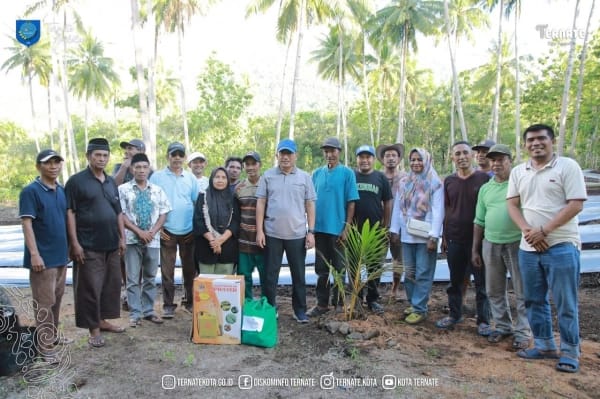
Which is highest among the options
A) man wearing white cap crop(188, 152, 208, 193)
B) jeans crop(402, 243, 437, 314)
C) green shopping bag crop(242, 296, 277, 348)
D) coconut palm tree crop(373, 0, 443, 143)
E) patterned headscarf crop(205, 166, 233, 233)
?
coconut palm tree crop(373, 0, 443, 143)

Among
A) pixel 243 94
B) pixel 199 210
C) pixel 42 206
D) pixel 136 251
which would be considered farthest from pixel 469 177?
pixel 243 94

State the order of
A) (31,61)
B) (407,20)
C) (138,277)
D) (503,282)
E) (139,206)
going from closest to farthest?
1. (503,282)
2. (139,206)
3. (138,277)
4. (407,20)
5. (31,61)

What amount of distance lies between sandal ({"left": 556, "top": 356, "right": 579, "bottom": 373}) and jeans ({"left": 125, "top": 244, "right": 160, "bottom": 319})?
3.57m

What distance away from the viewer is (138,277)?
409 cm

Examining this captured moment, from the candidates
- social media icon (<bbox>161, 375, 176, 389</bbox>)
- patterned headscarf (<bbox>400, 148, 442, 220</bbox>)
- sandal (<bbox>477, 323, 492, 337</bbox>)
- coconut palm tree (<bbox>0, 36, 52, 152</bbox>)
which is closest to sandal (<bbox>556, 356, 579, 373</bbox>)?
sandal (<bbox>477, 323, 492, 337</bbox>)

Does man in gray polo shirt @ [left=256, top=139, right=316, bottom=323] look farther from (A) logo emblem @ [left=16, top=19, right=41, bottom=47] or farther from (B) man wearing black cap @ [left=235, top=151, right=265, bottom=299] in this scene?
(A) logo emblem @ [left=16, top=19, right=41, bottom=47]

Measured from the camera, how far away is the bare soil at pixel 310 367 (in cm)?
275

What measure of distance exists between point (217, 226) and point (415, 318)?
2.15 metres

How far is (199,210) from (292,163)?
102cm

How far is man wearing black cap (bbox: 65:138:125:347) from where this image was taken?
343cm

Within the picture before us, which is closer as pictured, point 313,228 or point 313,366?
point 313,366

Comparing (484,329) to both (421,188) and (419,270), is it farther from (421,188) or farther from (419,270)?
(421,188)

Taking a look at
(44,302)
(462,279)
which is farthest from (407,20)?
(44,302)

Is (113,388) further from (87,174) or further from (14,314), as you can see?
(87,174)
